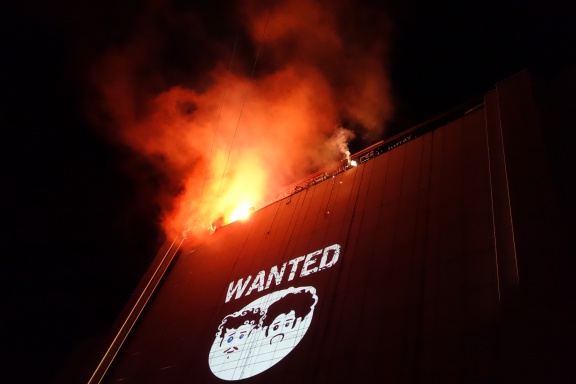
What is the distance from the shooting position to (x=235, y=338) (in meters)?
6.56

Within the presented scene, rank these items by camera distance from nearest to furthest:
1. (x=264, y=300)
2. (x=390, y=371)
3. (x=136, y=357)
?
(x=390, y=371) → (x=264, y=300) → (x=136, y=357)

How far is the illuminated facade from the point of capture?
370 centimetres

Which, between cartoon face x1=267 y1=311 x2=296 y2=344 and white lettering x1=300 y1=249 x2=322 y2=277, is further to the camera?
white lettering x1=300 y1=249 x2=322 y2=277

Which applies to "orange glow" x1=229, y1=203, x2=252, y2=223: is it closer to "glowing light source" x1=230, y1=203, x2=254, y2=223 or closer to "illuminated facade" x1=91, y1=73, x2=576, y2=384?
"glowing light source" x1=230, y1=203, x2=254, y2=223

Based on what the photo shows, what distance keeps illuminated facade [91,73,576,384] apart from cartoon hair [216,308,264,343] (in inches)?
1.1

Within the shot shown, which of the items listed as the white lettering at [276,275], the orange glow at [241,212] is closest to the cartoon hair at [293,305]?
the white lettering at [276,275]

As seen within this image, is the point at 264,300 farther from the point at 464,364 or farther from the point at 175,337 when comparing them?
the point at 464,364

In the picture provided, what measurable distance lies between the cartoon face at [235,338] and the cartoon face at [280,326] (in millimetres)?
469

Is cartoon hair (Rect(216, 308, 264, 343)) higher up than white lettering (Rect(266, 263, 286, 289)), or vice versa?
white lettering (Rect(266, 263, 286, 289))

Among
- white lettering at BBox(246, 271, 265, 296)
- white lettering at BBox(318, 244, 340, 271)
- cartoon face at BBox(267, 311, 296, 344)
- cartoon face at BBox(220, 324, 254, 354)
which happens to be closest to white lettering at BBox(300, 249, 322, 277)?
white lettering at BBox(318, 244, 340, 271)

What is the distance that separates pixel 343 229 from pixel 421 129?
102 inches

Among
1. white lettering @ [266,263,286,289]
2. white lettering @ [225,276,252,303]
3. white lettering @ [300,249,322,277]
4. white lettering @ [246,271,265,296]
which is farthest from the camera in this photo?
white lettering @ [225,276,252,303]

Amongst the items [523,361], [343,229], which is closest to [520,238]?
[523,361]

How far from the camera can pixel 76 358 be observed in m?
11.2
